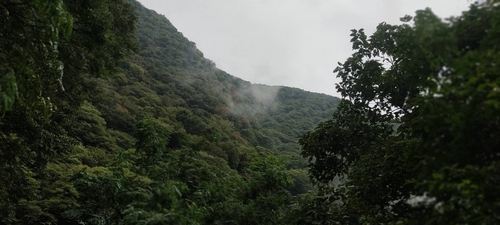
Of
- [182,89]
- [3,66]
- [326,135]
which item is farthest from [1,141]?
[182,89]

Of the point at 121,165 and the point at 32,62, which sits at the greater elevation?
the point at 32,62

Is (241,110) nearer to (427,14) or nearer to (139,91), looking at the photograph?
(139,91)

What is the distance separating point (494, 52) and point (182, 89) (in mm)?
34503

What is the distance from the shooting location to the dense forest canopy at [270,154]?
2.58m

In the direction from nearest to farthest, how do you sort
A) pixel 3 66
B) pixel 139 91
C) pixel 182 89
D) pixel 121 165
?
1. pixel 3 66
2. pixel 121 165
3. pixel 139 91
4. pixel 182 89

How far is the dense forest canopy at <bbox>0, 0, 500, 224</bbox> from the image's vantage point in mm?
2584

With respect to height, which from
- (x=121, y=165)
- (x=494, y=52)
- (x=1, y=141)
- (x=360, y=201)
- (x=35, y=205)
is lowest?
(x=35, y=205)

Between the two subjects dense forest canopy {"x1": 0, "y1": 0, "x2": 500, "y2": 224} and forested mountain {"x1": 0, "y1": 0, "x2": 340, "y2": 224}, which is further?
forested mountain {"x1": 0, "y1": 0, "x2": 340, "y2": 224}

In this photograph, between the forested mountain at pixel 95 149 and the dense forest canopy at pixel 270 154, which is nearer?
the dense forest canopy at pixel 270 154

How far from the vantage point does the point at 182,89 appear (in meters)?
36.2

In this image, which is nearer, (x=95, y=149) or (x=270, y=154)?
(x=270, y=154)

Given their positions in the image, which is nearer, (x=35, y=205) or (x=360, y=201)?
(x=360, y=201)

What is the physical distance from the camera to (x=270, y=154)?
40.7ft

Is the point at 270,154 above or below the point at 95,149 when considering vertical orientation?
above
